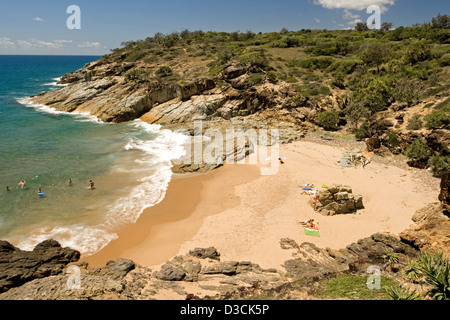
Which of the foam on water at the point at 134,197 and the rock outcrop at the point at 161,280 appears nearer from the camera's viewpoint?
the rock outcrop at the point at 161,280

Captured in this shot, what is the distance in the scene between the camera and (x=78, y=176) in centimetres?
2380

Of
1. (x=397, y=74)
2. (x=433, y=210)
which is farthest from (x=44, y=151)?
(x=397, y=74)

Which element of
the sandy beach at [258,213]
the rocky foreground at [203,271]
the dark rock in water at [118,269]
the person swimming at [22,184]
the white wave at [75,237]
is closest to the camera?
the rocky foreground at [203,271]

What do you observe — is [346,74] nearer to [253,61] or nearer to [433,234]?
[253,61]

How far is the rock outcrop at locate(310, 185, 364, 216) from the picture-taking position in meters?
18.0

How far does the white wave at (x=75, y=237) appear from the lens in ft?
50.0

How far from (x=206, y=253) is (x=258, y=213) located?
18.1ft

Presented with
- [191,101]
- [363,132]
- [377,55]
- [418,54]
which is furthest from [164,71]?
[418,54]

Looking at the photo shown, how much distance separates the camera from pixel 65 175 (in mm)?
23906

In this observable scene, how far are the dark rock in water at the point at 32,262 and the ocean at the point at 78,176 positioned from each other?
4.28 feet

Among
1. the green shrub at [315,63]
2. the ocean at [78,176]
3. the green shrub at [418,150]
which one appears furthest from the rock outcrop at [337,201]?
the green shrub at [315,63]

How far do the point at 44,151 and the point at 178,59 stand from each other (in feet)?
124

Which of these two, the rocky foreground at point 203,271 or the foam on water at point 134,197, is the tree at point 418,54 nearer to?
the rocky foreground at point 203,271
